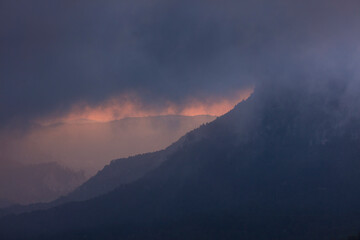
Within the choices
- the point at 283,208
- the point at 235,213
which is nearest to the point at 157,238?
the point at 235,213

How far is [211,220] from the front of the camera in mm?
193125

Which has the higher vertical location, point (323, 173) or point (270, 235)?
point (323, 173)

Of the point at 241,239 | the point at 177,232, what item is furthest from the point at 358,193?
the point at 177,232

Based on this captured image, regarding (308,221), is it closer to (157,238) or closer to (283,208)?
(283,208)

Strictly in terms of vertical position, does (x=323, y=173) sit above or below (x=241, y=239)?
above

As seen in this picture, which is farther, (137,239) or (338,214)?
(137,239)

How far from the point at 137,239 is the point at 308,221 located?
4997cm

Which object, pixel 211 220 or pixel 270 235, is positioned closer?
pixel 270 235

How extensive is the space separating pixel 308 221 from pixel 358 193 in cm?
1839

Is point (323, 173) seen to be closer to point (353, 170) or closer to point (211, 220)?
point (353, 170)

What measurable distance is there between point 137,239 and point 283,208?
43.4 m

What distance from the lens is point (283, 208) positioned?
7446 inches

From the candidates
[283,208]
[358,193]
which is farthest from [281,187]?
[358,193]

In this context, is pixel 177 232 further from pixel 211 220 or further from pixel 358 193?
pixel 358 193
